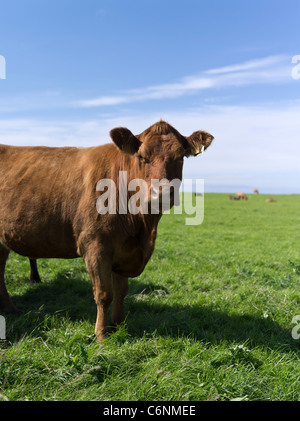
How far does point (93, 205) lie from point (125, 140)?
2.88 feet

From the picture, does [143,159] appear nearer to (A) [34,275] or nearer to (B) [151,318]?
(B) [151,318]

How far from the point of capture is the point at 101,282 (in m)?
4.38

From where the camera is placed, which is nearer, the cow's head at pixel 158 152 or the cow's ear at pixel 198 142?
the cow's head at pixel 158 152

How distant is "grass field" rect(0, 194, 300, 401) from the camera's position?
343cm

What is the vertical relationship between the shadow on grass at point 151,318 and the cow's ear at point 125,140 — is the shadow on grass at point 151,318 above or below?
below

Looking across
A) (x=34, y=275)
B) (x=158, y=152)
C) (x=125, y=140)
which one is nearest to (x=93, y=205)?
(x=125, y=140)

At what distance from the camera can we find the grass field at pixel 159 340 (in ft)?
11.2

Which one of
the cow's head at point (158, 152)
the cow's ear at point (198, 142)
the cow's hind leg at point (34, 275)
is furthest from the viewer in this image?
the cow's hind leg at point (34, 275)

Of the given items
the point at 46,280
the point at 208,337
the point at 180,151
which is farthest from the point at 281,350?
the point at 46,280

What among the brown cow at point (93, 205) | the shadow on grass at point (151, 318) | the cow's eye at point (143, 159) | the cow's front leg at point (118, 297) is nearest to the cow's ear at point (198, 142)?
the brown cow at point (93, 205)

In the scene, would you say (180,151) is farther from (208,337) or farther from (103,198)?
(208,337)

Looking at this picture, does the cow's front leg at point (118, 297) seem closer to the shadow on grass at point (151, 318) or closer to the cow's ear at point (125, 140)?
the shadow on grass at point (151, 318)

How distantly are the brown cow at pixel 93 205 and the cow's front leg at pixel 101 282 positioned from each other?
0.04 feet

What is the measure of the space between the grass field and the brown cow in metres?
0.61
